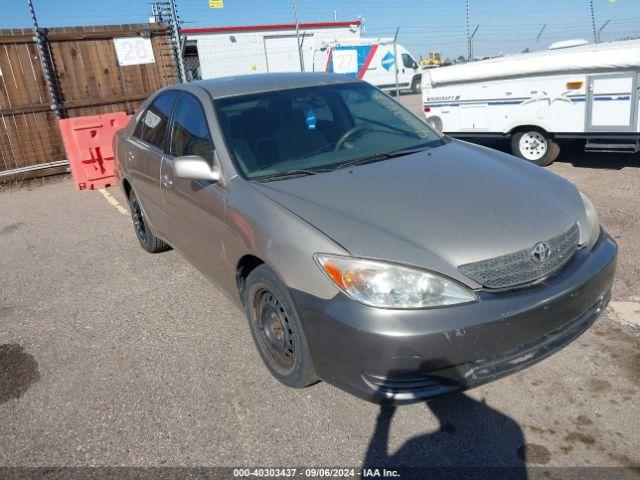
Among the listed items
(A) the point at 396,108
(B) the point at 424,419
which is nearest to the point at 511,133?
(A) the point at 396,108

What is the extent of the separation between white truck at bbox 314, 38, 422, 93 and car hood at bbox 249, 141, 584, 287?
19.9 meters

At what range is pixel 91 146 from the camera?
361 inches

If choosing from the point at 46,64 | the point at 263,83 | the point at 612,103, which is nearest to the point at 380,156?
the point at 263,83

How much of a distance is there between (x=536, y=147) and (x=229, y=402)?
6534mm

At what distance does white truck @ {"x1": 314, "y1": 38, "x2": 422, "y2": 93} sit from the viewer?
22.4 metres

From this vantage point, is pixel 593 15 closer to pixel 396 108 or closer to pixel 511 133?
pixel 511 133

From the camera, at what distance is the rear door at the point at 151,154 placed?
421cm

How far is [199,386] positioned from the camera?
307cm

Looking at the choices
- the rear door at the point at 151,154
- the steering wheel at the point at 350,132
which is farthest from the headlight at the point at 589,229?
the rear door at the point at 151,154

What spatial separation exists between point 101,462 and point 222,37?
1015 inches

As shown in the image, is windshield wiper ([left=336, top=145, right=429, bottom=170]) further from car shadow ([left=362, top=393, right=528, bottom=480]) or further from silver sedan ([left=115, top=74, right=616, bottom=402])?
car shadow ([left=362, top=393, right=528, bottom=480])

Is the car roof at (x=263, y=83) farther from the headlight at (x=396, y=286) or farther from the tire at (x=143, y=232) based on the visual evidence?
the headlight at (x=396, y=286)

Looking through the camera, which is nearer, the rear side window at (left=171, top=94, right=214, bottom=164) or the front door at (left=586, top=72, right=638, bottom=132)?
the rear side window at (left=171, top=94, right=214, bottom=164)

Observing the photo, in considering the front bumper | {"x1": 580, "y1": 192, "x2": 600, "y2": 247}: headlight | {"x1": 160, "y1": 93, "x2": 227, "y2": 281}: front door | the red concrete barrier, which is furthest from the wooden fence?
{"x1": 580, "y1": 192, "x2": 600, "y2": 247}: headlight
